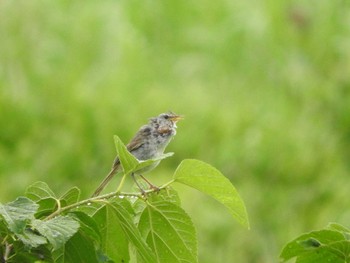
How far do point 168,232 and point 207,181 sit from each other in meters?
0.22

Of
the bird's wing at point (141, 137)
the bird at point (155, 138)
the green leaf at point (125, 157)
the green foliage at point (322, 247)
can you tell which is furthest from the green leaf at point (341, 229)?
the bird's wing at point (141, 137)

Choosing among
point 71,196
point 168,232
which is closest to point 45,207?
point 71,196

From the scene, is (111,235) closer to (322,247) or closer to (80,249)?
(80,249)

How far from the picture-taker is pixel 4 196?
18578mm

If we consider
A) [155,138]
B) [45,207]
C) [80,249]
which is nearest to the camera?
[80,249]

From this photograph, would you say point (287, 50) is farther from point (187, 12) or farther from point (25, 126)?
point (25, 126)

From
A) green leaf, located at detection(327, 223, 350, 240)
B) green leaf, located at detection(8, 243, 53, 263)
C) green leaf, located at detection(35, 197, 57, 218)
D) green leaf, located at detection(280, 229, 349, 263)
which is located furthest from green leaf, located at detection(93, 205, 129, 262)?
green leaf, located at detection(327, 223, 350, 240)

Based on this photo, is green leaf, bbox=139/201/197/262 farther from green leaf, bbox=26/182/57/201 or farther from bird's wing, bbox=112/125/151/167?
bird's wing, bbox=112/125/151/167

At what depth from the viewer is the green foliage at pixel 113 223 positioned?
2.71 m

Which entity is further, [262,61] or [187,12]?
[187,12]

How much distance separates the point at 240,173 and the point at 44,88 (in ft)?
13.3

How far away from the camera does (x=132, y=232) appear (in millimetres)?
2850

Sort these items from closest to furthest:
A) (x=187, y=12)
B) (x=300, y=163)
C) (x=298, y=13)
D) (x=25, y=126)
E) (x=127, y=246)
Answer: (x=127, y=246) → (x=25, y=126) → (x=300, y=163) → (x=298, y=13) → (x=187, y=12)

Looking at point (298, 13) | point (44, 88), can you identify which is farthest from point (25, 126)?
point (298, 13)
